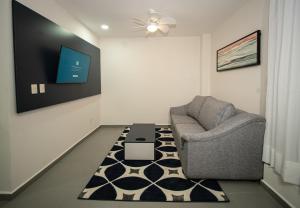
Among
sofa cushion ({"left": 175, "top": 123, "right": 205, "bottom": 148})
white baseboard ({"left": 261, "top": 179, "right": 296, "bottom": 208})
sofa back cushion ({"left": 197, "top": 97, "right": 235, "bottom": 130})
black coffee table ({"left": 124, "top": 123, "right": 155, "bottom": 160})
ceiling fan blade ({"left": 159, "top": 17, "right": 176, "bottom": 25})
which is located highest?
ceiling fan blade ({"left": 159, "top": 17, "right": 176, "bottom": 25})

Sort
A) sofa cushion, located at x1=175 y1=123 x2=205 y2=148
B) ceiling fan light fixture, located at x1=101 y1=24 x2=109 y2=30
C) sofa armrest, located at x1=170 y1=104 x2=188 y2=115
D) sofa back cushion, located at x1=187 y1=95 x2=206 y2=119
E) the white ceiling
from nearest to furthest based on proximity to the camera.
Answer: the white ceiling → sofa cushion, located at x1=175 y1=123 x2=205 y2=148 → ceiling fan light fixture, located at x1=101 y1=24 x2=109 y2=30 → sofa back cushion, located at x1=187 y1=95 x2=206 y2=119 → sofa armrest, located at x1=170 y1=104 x2=188 y2=115

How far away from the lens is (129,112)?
Answer: 18.5 feet

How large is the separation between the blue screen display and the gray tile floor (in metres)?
1.34

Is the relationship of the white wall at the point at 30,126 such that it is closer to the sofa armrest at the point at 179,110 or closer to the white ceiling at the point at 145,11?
the white ceiling at the point at 145,11

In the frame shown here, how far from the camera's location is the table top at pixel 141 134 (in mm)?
3273

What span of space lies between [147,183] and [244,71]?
7.53 feet

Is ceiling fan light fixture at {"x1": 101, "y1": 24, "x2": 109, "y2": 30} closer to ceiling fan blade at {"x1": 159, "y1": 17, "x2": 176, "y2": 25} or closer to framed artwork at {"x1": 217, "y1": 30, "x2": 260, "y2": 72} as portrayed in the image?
ceiling fan blade at {"x1": 159, "y1": 17, "x2": 176, "y2": 25}

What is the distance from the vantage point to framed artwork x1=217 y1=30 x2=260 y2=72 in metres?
2.80

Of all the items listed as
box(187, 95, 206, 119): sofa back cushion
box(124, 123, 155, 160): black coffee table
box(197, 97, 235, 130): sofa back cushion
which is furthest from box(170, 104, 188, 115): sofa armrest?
box(124, 123, 155, 160): black coffee table

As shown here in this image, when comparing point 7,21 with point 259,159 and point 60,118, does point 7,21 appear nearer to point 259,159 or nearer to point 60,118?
point 60,118

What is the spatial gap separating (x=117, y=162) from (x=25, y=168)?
1278 mm

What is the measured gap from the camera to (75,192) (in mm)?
2365

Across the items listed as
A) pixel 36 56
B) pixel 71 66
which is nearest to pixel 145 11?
pixel 71 66

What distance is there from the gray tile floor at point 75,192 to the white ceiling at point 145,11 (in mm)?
2553
